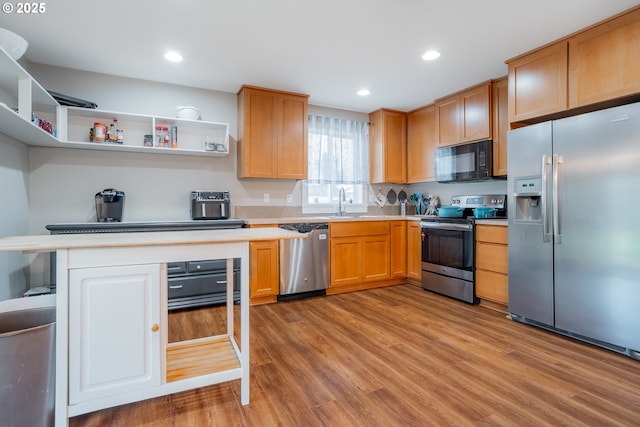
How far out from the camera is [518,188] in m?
2.85

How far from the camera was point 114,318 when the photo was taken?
150cm

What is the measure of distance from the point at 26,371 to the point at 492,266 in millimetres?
3483

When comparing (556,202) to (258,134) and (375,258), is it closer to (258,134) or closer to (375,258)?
(375,258)

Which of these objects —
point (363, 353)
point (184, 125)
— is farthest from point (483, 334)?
point (184, 125)

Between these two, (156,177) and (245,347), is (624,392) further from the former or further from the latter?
(156,177)

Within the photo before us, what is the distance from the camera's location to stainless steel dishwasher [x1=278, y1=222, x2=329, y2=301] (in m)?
3.57

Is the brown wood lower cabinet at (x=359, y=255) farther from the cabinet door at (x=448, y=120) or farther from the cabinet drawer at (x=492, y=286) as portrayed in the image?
the cabinet door at (x=448, y=120)

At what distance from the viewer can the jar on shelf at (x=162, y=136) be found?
11.2ft

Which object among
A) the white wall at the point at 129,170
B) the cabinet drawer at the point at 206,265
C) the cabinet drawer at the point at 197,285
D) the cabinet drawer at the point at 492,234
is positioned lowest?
the cabinet drawer at the point at 197,285

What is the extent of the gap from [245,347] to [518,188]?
2.63 meters

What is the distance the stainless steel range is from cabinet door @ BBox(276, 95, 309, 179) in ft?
5.58

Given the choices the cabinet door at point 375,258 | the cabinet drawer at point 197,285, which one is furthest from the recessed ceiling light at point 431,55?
the cabinet drawer at point 197,285

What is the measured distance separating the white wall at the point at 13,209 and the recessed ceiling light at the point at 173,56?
4.75 feet

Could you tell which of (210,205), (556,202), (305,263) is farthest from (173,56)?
(556,202)
